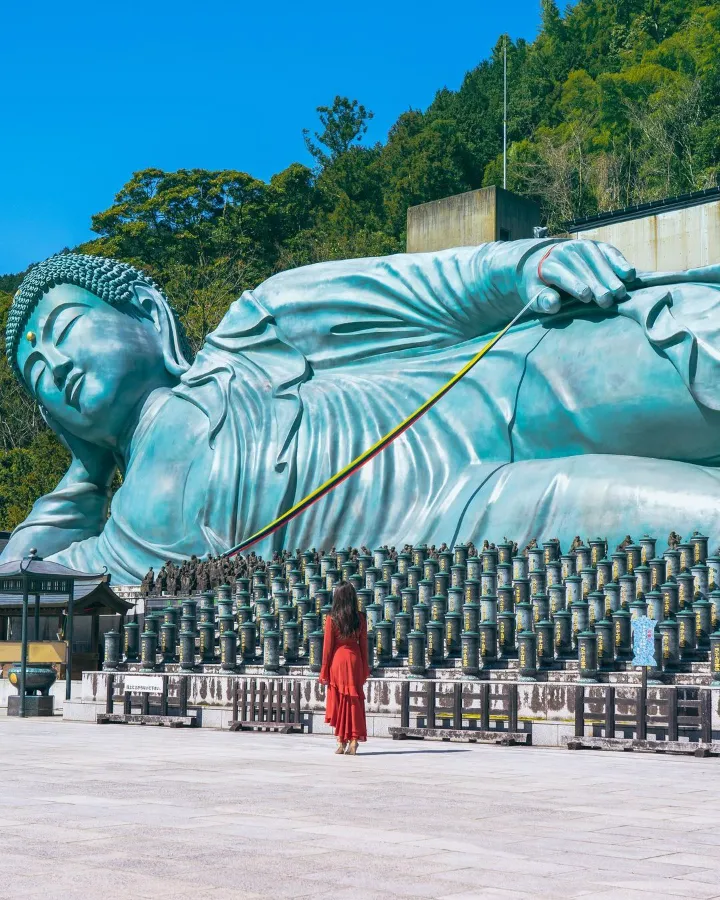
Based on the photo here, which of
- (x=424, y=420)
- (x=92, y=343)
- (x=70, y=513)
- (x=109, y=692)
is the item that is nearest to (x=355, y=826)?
(x=109, y=692)

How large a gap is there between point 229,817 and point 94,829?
0.56 metres

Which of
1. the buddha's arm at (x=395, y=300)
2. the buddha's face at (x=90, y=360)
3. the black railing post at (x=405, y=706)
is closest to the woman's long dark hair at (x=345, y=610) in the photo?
the black railing post at (x=405, y=706)

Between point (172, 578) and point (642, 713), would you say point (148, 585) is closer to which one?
point (172, 578)

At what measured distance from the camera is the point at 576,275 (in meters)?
15.7

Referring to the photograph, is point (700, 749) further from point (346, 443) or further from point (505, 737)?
point (346, 443)

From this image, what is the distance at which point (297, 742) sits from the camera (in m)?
9.08

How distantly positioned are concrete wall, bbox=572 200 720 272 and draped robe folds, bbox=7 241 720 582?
19.4 feet

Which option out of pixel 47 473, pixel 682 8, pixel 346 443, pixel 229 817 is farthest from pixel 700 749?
pixel 682 8

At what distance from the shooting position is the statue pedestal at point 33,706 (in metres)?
12.3

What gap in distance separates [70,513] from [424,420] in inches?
256

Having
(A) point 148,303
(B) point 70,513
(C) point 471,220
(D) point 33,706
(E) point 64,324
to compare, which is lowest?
(D) point 33,706

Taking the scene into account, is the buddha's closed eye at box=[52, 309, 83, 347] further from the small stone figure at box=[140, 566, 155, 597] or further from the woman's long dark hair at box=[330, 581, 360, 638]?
the woman's long dark hair at box=[330, 581, 360, 638]

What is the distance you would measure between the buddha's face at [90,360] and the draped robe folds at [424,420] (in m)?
0.51

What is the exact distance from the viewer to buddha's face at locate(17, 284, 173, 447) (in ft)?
63.3
